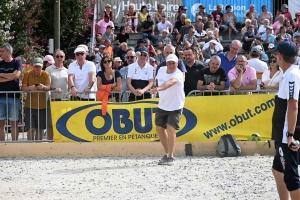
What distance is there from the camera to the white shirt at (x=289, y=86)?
7383mm

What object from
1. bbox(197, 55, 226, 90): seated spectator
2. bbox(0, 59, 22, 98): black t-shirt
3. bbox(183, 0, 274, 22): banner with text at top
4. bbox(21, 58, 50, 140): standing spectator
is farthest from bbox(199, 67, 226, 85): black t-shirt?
bbox(183, 0, 274, 22): banner with text at top

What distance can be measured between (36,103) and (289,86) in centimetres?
684

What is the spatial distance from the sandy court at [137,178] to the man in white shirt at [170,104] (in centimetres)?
34

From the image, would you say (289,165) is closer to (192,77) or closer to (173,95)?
(173,95)

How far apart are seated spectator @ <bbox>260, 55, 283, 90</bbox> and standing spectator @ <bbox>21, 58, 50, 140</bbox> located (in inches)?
159

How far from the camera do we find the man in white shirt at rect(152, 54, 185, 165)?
38.5ft

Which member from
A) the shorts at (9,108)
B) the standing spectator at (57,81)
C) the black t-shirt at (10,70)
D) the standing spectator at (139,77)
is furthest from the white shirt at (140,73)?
the shorts at (9,108)

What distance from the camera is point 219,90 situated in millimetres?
13359

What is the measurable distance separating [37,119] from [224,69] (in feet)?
12.0

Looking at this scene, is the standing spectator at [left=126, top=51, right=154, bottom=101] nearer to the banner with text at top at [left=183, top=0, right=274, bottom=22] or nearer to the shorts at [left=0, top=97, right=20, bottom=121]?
the shorts at [left=0, top=97, right=20, bottom=121]

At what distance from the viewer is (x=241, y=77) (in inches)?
527

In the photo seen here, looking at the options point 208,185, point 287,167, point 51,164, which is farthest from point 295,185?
point 51,164

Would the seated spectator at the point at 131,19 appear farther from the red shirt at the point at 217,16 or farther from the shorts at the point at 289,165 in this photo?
the shorts at the point at 289,165

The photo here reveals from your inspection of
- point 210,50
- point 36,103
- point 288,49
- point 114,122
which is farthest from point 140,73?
point 210,50
